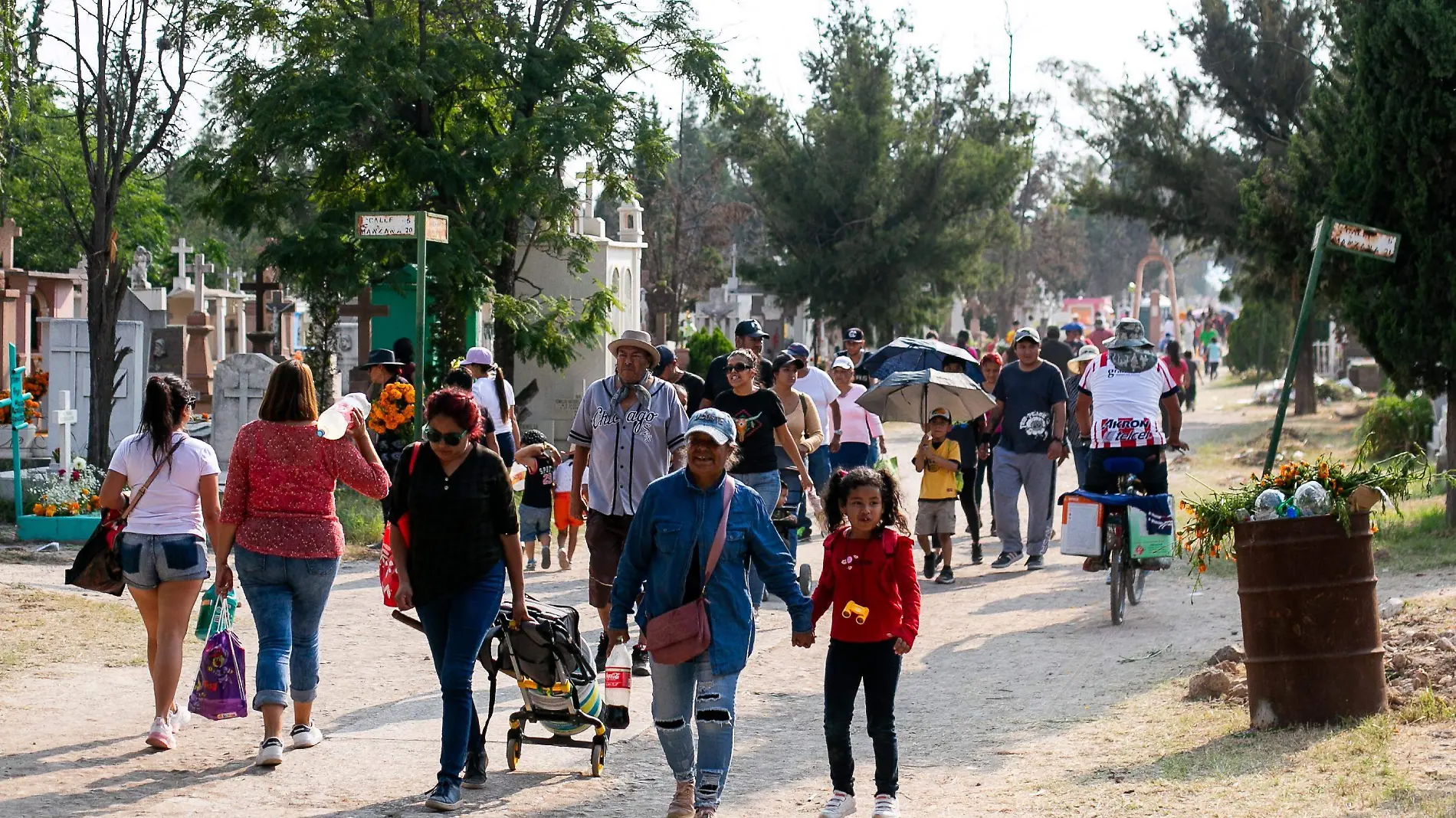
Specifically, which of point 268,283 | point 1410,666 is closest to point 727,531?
point 1410,666

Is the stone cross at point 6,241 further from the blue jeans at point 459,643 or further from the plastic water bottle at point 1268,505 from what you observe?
the plastic water bottle at point 1268,505

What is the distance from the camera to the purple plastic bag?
7.12m

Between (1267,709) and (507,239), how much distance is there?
17.0 meters

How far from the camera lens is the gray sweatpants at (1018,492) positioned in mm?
13477

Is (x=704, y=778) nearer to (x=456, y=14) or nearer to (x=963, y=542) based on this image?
(x=963, y=542)

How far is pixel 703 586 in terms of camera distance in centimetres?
614

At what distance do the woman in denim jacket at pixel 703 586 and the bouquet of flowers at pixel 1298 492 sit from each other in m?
2.24

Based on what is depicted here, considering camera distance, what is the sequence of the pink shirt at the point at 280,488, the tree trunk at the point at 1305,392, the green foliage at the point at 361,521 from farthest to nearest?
the tree trunk at the point at 1305,392, the green foliage at the point at 361,521, the pink shirt at the point at 280,488

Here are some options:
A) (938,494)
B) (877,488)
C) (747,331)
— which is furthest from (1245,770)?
(747,331)

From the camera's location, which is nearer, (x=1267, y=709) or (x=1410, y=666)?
(x=1267, y=709)

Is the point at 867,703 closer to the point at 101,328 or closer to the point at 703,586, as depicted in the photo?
the point at 703,586

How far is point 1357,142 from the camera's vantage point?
13.5 meters

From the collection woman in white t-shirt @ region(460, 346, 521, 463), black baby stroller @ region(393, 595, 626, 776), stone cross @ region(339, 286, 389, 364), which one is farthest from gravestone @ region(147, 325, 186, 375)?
black baby stroller @ region(393, 595, 626, 776)

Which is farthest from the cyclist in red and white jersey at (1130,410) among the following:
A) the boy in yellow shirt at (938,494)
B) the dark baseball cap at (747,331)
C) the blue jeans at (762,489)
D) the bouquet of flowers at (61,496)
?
the bouquet of flowers at (61,496)
